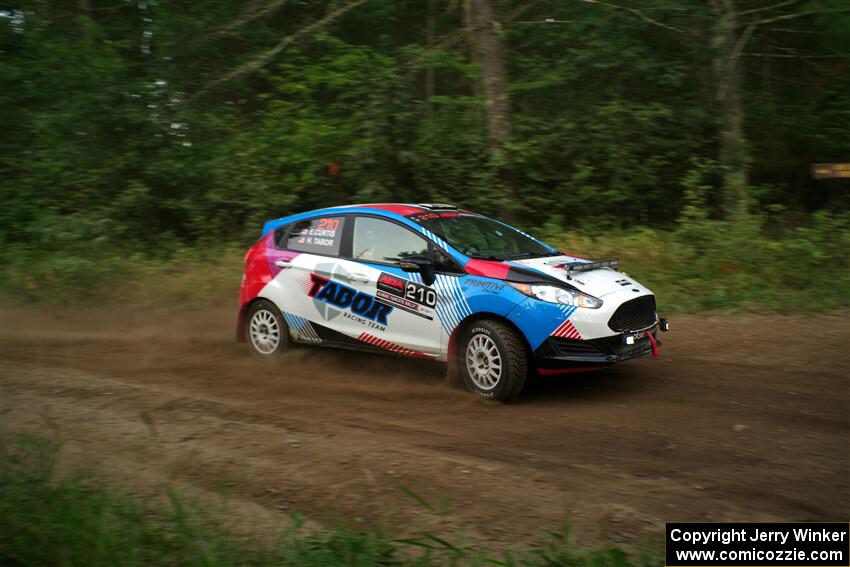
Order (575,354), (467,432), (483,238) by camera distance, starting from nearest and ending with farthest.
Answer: (467,432)
(575,354)
(483,238)

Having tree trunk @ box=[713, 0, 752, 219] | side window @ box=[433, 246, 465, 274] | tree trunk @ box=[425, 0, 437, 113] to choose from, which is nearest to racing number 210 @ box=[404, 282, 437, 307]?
side window @ box=[433, 246, 465, 274]

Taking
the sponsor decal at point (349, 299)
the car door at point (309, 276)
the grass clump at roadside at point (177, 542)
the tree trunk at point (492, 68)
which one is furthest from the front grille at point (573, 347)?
the tree trunk at point (492, 68)

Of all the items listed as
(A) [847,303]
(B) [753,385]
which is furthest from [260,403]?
(A) [847,303]

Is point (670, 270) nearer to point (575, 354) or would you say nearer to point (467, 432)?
point (575, 354)

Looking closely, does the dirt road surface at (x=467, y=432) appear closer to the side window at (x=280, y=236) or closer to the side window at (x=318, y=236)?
the side window at (x=318, y=236)

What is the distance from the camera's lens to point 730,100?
1567 centimetres

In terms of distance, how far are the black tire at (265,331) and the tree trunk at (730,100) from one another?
Answer: 30.0 feet

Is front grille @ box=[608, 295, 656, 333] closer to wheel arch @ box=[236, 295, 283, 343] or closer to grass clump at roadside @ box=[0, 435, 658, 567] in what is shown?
grass clump at roadside @ box=[0, 435, 658, 567]

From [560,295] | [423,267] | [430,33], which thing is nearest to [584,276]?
[560,295]

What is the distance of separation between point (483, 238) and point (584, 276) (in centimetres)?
125

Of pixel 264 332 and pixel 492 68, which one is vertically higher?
pixel 492 68

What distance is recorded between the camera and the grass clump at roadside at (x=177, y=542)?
3.98m

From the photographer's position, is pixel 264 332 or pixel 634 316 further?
pixel 264 332

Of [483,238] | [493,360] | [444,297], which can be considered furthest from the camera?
[483,238]
